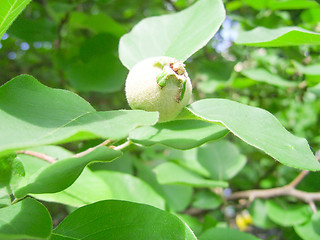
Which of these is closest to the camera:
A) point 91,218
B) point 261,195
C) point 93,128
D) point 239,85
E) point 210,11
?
point 93,128

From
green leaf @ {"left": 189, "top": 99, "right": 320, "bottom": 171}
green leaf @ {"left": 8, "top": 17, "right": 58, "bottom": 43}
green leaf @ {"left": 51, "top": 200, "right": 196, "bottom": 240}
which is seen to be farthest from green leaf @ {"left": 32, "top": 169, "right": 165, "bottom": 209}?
green leaf @ {"left": 8, "top": 17, "right": 58, "bottom": 43}

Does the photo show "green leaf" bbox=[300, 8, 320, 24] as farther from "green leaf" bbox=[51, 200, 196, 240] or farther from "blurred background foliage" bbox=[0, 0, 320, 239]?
"green leaf" bbox=[51, 200, 196, 240]

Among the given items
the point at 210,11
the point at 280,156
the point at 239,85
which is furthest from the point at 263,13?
the point at 280,156

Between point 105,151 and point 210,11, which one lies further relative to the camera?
point 210,11

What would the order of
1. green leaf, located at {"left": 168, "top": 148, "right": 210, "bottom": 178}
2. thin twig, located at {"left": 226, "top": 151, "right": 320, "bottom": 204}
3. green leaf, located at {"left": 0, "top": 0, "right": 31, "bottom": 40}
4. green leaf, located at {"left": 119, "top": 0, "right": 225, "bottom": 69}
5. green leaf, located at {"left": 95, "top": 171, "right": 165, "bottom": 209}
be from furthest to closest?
green leaf, located at {"left": 168, "top": 148, "right": 210, "bottom": 178} < thin twig, located at {"left": 226, "top": 151, "right": 320, "bottom": 204} < green leaf, located at {"left": 95, "top": 171, "right": 165, "bottom": 209} < green leaf, located at {"left": 119, "top": 0, "right": 225, "bottom": 69} < green leaf, located at {"left": 0, "top": 0, "right": 31, "bottom": 40}

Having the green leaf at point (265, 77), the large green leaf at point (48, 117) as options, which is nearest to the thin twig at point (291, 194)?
the green leaf at point (265, 77)

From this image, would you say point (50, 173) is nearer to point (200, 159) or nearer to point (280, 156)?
point (280, 156)

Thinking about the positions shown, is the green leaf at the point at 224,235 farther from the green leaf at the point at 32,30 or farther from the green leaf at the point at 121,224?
the green leaf at the point at 32,30
